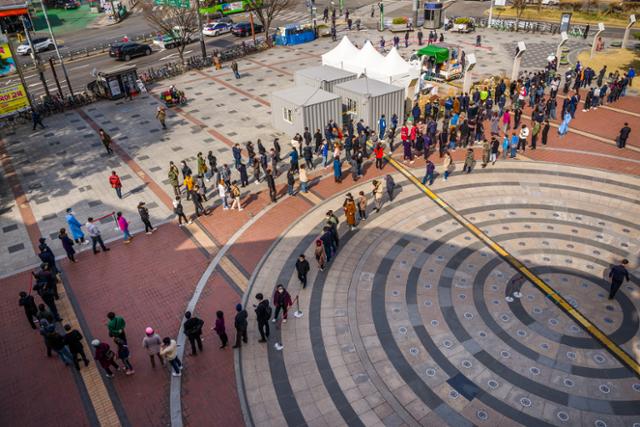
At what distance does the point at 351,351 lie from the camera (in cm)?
1364

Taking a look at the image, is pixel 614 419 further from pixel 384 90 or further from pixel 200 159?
pixel 384 90

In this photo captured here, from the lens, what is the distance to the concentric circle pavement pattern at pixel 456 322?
39.3 ft

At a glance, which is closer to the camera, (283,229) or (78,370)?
(78,370)

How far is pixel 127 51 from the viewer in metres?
47.5

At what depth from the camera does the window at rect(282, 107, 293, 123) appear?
88.4 feet

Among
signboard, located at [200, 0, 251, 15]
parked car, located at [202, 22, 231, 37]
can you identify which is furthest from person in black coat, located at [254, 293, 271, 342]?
signboard, located at [200, 0, 251, 15]

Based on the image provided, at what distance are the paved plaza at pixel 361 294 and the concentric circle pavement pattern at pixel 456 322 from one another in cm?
6

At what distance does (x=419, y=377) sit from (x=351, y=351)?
201 cm

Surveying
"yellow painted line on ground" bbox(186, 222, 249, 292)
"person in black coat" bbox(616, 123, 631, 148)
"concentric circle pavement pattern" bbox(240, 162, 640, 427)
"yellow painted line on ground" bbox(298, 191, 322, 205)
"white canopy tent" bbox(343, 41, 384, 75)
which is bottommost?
"concentric circle pavement pattern" bbox(240, 162, 640, 427)

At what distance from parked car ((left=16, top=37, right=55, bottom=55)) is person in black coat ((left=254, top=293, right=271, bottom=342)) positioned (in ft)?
172

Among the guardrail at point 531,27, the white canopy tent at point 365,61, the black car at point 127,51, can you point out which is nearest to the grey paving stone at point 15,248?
the white canopy tent at point 365,61

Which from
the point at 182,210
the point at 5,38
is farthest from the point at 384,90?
the point at 5,38

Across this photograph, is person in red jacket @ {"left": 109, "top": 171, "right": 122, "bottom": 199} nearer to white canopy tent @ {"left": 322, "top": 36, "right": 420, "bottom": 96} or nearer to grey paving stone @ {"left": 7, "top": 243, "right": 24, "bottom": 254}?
grey paving stone @ {"left": 7, "top": 243, "right": 24, "bottom": 254}

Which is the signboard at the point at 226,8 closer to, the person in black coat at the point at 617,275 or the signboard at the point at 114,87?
the signboard at the point at 114,87
